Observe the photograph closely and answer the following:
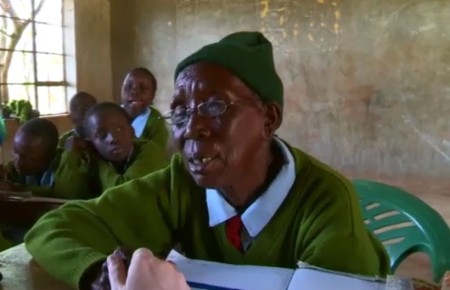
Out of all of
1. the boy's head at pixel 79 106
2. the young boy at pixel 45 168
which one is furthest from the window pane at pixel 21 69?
the young boy at pixel 45 168

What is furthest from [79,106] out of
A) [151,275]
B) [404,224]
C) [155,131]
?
[151,275]

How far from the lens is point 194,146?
3.32ft

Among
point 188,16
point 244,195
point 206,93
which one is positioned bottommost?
point 244,195

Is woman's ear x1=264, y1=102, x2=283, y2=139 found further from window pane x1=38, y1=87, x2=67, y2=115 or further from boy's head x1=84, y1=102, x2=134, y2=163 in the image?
window pane x1=38, y1=87, x2=67, y2=115

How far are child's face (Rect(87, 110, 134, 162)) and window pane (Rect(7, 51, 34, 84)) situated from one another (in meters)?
2.97

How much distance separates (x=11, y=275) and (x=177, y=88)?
435mm

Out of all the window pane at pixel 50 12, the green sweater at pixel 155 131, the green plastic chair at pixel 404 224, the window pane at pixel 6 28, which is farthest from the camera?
the window pane at pixel 50 12

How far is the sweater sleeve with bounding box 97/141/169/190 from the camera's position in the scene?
257cm

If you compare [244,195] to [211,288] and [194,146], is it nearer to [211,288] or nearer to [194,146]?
[194,146]

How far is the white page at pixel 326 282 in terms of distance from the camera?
2.82 ft

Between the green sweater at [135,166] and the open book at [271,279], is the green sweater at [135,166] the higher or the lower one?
the lower one

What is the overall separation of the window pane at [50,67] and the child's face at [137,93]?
1.87m

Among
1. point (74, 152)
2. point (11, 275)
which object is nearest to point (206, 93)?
point (11, 275)

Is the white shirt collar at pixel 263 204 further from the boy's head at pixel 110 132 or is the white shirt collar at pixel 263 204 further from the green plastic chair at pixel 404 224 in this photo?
the boy's head at pixel 110 132
